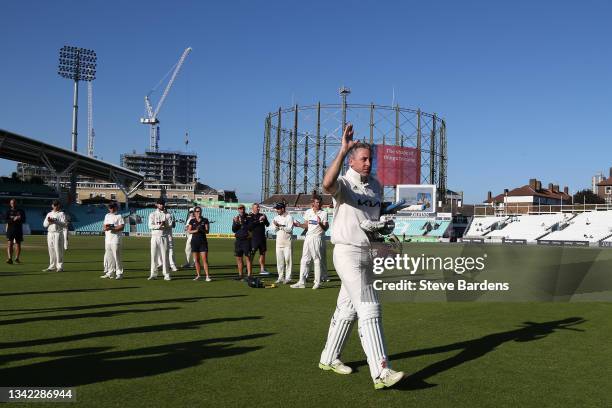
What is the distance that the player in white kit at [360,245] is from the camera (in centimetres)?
463

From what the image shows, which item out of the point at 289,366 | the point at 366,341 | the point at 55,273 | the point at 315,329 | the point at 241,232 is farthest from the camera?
the point at 55,273

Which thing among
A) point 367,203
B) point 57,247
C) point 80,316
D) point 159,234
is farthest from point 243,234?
point 367,203

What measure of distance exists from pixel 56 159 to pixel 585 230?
59927 millimetres

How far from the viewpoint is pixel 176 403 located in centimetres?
429

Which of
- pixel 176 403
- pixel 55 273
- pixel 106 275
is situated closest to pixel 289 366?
pixel 176 403

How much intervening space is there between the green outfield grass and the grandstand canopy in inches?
1917

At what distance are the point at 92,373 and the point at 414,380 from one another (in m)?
3.09

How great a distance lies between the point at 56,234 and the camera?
15.7 meters

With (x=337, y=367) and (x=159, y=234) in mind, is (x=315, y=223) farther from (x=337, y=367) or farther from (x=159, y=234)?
(x=337, y=367)

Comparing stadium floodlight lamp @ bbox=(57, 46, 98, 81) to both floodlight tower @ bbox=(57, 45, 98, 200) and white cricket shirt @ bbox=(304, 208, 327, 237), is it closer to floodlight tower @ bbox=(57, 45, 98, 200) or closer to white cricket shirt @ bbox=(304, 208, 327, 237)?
floodlight tower @ bbox=(57, 45, 98, 200)

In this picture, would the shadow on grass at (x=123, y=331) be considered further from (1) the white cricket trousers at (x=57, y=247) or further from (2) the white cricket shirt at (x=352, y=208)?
(1) the white cricket trousers at (x=57, y=247)

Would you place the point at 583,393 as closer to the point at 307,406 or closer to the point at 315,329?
the point at 307,406

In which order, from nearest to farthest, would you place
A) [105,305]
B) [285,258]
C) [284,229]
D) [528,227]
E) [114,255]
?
1. [105,305]
2. [284,229]
3. [285,258]
4. [114,255]
5. [528,227]

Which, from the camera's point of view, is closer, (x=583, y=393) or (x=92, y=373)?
(x=583, y=393)
